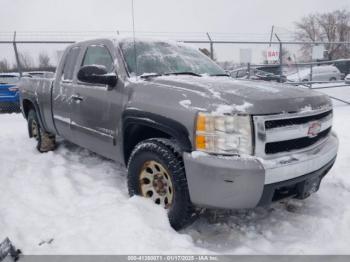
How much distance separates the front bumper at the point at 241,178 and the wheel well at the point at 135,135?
688mm

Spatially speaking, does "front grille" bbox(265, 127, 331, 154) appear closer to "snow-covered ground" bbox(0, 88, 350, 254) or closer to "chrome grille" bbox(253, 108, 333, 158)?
"chrome grille" bbox(253, 108, 333, 158)

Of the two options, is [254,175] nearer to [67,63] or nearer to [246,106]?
[246,106]

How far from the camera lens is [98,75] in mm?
3539

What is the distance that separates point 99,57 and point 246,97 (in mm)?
2169

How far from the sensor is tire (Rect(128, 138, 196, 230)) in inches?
112

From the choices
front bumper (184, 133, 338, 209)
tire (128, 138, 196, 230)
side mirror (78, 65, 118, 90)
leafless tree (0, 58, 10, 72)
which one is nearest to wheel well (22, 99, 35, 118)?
side mirror (78, 65, 118, 90)

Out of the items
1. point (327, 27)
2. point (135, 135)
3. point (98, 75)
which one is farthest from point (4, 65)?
point (327, 27)

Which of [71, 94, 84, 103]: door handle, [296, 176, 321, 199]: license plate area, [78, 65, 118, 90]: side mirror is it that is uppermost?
[78, 65, 118, 90]: side mirror

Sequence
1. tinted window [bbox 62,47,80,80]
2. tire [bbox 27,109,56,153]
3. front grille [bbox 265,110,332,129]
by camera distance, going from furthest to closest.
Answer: tire [bbox 27,109,56,153], tinted window [bbox 62,47,80,80], front grille [bbox 265,110,332,129]

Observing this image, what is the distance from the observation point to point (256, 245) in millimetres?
2904

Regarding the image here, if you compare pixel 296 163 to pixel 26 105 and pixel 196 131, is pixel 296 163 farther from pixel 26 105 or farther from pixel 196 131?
pixel 26 105

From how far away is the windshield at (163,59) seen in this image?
3721mm

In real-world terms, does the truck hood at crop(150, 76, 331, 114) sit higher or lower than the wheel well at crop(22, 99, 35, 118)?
higher

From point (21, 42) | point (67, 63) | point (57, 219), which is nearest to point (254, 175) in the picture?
point (57, 219)
